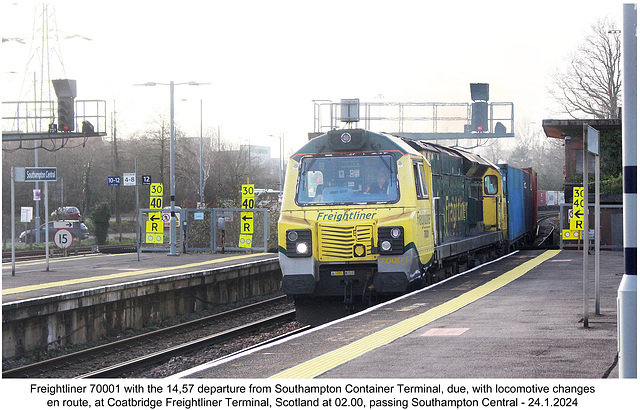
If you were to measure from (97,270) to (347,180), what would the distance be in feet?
36.0

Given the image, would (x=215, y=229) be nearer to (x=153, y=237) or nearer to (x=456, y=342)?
(x=153, y=237)

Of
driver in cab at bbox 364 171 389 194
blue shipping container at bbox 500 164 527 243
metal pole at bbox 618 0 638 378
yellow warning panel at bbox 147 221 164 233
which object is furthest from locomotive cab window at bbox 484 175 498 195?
metal pole at bbox 618 0 638 378

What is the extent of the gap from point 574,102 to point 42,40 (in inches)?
1704

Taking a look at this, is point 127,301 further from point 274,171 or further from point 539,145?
point 274,171

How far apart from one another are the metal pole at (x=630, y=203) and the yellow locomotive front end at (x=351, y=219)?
6891 millimetres

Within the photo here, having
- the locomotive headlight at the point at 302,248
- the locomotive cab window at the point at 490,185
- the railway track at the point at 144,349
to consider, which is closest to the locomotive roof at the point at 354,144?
the locomotive headlight at the point at 302,248

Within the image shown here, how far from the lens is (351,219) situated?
12992 millimetres

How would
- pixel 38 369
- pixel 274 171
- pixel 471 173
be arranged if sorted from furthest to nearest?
pixel 274 171
pixel 471 173
pixel 38 369

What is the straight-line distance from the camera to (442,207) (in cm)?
1644

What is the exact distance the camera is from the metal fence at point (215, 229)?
92.5 ft

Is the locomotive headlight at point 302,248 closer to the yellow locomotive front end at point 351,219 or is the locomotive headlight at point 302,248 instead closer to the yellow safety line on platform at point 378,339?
the yellow locomotive front end at point 351,219

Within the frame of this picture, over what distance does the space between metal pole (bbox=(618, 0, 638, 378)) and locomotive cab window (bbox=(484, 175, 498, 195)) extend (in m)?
17.1

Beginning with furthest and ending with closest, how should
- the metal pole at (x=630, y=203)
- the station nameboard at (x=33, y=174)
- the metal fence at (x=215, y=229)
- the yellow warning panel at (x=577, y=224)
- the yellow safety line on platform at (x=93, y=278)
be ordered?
the metal fence at (x=215, y=229), the yellow warning panel at (x=577, y=224), the station nameboard at (x=33, y=174), the yellow safety line on platform at (x=93, y=278), the metal pole at (x=630, y=203)

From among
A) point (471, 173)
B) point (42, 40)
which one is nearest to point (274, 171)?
point (42, 40)
